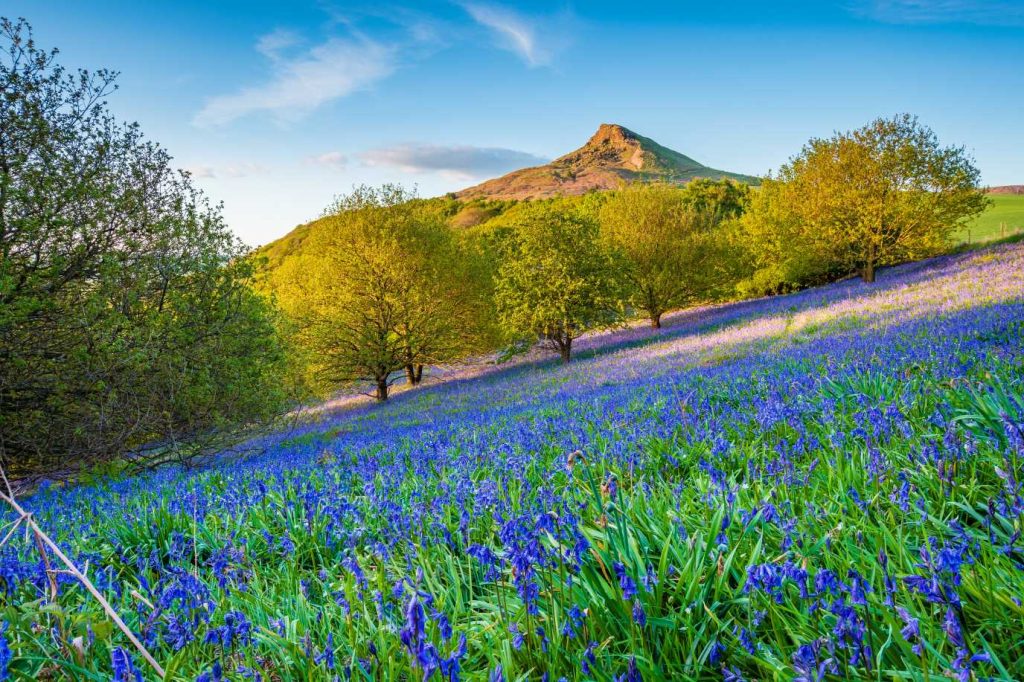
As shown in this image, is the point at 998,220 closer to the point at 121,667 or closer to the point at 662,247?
the point at 662,247

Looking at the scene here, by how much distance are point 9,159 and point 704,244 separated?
2911 centimetres

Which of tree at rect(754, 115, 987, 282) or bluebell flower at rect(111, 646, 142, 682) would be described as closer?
bluebell flower at rect(111, 646, 142, 682)

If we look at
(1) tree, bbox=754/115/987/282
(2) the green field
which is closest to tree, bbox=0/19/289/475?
(1) tree, bbox=754/115/987/282

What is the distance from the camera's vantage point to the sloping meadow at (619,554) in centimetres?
181

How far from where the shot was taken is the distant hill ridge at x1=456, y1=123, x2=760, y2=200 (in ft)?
488

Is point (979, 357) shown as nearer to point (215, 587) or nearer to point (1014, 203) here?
point (215, 587)

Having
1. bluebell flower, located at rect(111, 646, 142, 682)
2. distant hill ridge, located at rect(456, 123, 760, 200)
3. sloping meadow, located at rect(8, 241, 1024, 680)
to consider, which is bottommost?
sloping meadow, located at rect(8, 241, 1024, 680)

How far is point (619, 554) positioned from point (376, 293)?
22095 millimetres

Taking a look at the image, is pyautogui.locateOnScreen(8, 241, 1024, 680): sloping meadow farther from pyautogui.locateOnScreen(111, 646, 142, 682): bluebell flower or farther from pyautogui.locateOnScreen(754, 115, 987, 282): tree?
pyautogui.locateOnScreen(754, 115, 987, 282): tree

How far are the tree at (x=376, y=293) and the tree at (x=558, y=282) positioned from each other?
3.19 m

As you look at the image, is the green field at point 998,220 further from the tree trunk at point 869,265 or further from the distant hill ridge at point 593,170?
the distant hill ridge at point 593,170

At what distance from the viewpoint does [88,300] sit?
8.73 metres

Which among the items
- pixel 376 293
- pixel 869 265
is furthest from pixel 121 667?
pixel 869 265

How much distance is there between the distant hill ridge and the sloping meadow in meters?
140
